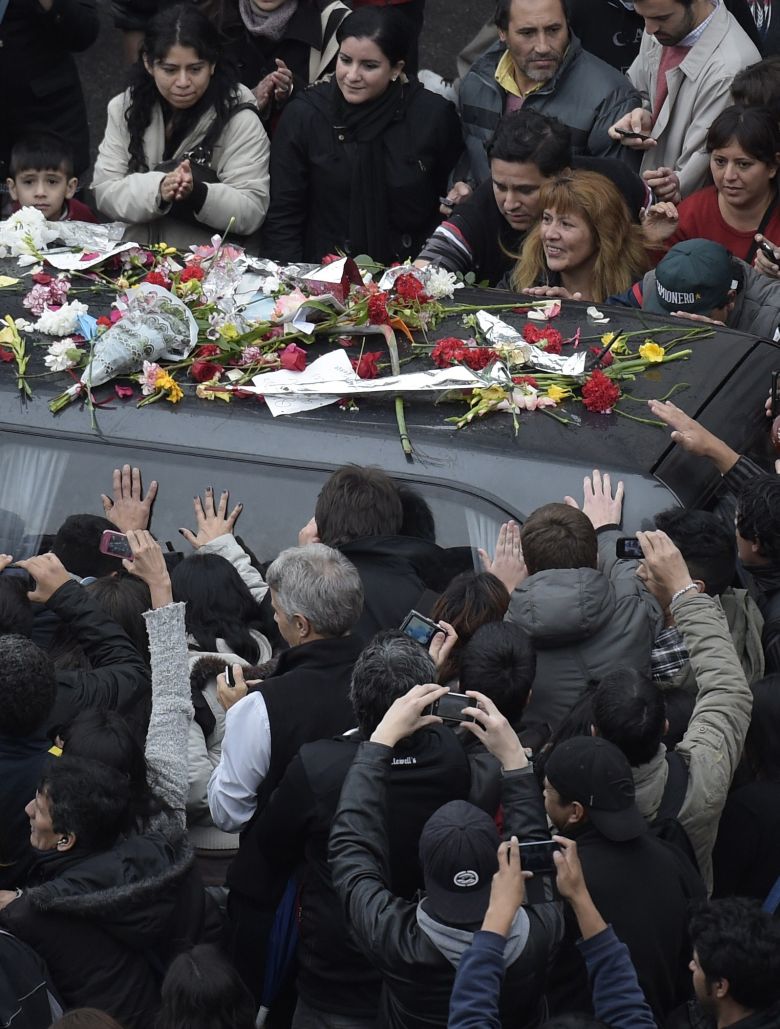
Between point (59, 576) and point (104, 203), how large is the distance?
9.22 ft

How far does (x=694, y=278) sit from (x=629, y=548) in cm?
143

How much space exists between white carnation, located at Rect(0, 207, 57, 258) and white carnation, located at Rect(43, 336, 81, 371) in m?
0.88

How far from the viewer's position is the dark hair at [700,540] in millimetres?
4254

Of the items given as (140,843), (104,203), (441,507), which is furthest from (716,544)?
(104,203)

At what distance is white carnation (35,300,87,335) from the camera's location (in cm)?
504

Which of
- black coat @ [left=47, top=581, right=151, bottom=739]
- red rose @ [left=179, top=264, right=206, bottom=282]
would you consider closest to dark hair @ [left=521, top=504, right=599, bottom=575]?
black coat @ [left=47, top=581, right=151, bottom=739]

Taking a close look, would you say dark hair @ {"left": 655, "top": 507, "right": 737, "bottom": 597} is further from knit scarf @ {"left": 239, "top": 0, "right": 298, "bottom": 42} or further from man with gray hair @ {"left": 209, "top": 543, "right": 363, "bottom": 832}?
knit scarf @ {"left": 239, "top": 0, "right": 298, "bottom": 42}

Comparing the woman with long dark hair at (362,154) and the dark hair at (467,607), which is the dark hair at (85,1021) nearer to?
the dark hair at (467,607)

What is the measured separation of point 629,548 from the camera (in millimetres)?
4293

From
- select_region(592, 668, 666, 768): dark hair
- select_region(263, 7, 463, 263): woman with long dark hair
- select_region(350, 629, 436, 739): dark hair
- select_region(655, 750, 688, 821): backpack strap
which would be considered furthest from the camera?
select_region(263, 7, 463, 263): woman with long dark hair

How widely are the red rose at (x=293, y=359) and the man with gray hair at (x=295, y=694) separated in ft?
3.31

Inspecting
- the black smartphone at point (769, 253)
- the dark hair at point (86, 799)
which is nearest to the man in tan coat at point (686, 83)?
the black smartphone at point (769, 253)

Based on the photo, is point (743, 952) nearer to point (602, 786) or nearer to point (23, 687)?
point (602, 786)

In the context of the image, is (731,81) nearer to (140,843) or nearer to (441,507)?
(441,507)
